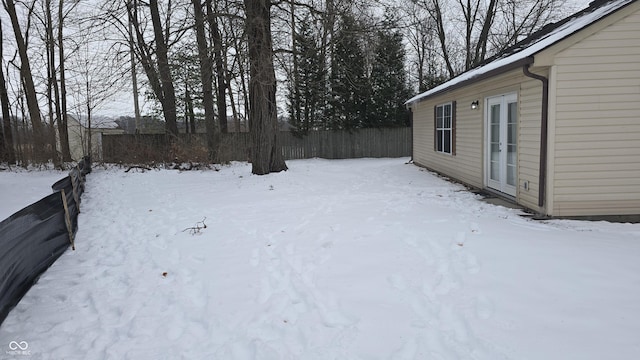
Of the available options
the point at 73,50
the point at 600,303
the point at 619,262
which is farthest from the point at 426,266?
the point at 73,50

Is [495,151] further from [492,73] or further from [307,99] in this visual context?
[307,99]

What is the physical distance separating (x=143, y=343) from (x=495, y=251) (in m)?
3.63

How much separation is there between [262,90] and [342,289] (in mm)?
8764

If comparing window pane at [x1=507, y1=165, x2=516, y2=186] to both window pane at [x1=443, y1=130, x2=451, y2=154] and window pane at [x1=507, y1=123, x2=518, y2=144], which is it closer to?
window pane at [x1=507, y1=123, x2=518, y2=144]

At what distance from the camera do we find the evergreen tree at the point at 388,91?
22.5 m

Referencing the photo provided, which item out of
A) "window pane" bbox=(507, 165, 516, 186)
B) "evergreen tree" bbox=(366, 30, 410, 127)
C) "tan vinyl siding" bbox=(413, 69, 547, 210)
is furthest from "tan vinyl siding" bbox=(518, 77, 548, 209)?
"evergreen tree" bbox=(366, 30, 410, 127)

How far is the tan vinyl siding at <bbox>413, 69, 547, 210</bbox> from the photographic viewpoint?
6488 millimetres

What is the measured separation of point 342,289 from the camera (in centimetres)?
369

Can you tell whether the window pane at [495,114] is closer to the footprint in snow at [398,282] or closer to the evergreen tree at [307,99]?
the footprint in snow at [398,282]

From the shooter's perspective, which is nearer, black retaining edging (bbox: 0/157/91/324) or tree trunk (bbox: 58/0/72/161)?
black retaining edging (bbox: 0/157/91/324)

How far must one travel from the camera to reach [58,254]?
196 inches

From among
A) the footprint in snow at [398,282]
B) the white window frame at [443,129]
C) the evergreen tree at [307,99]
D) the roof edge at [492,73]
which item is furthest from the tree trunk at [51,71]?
the footprint in snow at [398,282]

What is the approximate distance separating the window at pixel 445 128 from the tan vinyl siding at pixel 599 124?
4650 mm

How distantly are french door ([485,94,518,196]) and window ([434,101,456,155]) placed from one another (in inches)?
89.2
